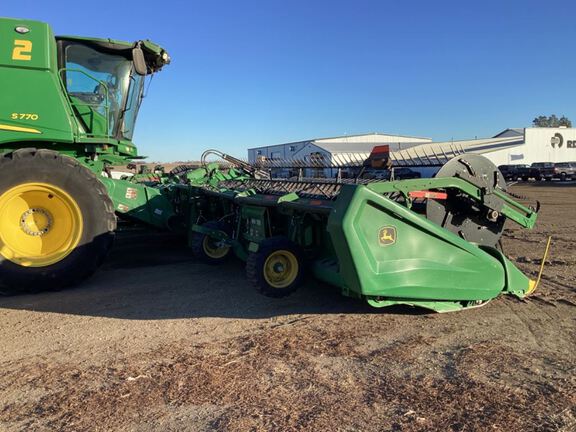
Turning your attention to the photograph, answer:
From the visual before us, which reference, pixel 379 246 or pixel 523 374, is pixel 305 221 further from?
pixel 523 374

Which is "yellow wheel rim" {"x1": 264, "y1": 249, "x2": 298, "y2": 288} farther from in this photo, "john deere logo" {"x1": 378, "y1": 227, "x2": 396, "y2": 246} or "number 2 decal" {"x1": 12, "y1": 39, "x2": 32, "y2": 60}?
"number 2 decal" {"x1": 12, "y1": 39, "x2": 32, "y2": 60}

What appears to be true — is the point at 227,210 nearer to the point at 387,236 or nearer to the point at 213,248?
the point at 213,248

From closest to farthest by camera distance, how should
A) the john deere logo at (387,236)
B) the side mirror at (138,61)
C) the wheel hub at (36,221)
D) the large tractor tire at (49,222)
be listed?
the john deere logo at (387,236)
the large tractor tire at (49,222)
the wheel hub at (36,221)
the side mirror at (138,61)

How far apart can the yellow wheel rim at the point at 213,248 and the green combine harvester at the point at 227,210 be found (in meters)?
0.01

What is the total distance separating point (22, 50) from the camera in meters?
5.00

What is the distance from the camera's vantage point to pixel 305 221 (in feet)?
15.3

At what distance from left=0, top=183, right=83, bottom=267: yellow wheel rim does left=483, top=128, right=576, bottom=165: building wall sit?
37.6 m

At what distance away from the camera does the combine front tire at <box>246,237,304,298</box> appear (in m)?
4.26

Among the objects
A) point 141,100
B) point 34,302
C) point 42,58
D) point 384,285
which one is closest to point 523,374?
point 384,285

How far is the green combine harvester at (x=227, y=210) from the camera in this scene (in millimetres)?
3818

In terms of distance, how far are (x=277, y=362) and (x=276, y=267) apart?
1266mm

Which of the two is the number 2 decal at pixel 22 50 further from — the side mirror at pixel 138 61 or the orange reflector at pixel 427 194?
the orange reflector at pixel 427 194

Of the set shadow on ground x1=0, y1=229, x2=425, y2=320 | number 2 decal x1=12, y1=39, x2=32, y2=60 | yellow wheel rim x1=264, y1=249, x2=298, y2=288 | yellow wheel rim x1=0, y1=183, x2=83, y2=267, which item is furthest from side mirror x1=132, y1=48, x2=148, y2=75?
yellow wheel rim x1=264, y1=249, x2=298, y2=288

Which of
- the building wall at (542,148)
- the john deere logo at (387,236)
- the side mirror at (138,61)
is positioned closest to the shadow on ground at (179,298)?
the john deere logo at (387,236)
